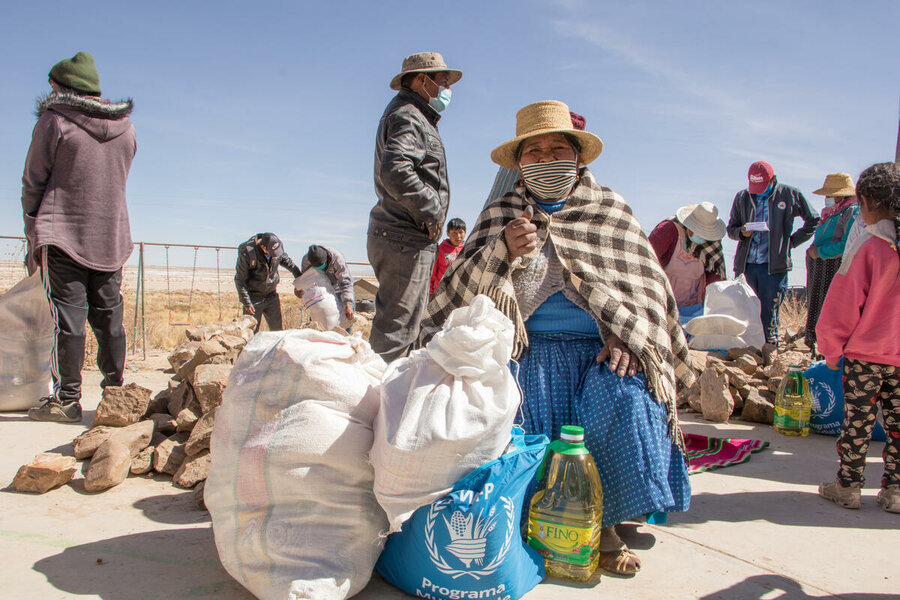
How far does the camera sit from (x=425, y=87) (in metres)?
3.97

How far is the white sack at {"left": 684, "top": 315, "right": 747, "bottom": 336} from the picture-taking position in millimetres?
6727

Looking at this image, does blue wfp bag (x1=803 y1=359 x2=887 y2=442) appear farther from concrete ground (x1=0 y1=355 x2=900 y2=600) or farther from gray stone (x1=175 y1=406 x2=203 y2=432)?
gray stone (x1=175 y1=406 x2=203 y2=432)

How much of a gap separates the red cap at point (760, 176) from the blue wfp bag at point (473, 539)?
20.0 ft

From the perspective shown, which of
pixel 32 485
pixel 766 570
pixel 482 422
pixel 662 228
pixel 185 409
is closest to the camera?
pixel 482 422

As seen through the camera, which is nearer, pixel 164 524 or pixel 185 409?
pixel 164 524

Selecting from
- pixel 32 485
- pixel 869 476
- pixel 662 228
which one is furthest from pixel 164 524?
pixel 662 228

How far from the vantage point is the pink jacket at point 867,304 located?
295 centimetres

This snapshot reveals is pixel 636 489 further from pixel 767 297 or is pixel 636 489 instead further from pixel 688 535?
pixel 767 297

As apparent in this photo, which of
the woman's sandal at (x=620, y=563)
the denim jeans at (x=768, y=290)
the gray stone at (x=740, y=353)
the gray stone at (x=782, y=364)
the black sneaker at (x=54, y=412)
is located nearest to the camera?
the woman's sandal at (x=620, y=563)

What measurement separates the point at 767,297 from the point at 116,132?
258 inches

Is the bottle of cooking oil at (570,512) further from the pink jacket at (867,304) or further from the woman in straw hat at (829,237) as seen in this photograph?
the woman in straw hat at (829,237)

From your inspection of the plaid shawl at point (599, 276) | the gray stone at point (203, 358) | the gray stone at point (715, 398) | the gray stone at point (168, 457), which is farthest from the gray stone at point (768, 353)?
the gray stone at point (168, 457)

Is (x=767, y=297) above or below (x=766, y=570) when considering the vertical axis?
above

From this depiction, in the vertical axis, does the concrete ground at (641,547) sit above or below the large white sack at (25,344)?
below
